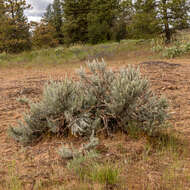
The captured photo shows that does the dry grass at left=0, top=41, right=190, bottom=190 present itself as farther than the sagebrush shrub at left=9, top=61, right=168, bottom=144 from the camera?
No


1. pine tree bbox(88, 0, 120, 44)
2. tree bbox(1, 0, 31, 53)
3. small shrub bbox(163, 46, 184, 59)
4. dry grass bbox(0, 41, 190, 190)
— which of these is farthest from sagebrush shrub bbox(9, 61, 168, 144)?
pine tree bbox(88, 0, 120, 44)

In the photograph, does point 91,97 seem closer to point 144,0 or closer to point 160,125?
point 160,125

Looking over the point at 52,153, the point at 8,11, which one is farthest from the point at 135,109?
the point at 8,11

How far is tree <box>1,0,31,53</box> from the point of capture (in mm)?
22109

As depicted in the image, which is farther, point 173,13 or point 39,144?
point 173,13

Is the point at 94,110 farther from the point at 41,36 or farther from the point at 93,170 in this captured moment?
the point at 41,36

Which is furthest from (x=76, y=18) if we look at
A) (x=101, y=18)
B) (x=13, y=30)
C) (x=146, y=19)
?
(x=146, y=19)

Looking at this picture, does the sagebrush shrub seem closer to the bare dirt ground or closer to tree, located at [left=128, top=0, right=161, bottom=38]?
the bare dirt ground

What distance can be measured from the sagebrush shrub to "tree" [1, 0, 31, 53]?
21.4 metres

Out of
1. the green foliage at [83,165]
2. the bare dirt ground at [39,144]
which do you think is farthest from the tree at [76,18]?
the green foliage at [83,165]

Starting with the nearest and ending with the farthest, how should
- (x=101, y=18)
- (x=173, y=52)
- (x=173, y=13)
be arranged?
(x=173, y=52) < (x=173, y=13) < (x=101, y=18)

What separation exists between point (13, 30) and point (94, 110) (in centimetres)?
2263

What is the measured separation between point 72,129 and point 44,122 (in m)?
0.46

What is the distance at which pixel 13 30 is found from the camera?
23078 millimetres
